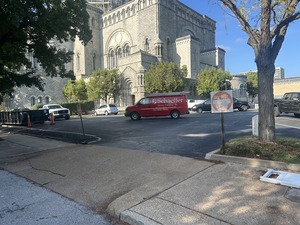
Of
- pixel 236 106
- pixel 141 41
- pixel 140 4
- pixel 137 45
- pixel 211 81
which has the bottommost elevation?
pixel 236 106

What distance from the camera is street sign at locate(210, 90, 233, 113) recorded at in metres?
6.90

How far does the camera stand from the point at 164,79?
137ft

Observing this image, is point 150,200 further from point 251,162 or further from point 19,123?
point 19,123

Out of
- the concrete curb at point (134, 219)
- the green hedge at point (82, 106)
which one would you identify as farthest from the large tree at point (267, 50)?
the green hedge at point (82, 106)

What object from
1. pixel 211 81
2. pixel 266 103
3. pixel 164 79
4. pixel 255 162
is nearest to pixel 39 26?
pixel 266 103

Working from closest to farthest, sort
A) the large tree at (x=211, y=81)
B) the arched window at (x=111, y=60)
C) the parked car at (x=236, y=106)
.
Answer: the parked car at (x=236, y=106) < the large tree at (x=211, y=81) < the arched window at (x=111, y=60)

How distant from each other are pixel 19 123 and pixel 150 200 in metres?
20.3

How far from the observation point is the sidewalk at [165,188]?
12.6ft

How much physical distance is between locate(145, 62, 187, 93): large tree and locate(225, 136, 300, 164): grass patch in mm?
34926

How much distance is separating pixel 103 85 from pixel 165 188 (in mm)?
A: 43267

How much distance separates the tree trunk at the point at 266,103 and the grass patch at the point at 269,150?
317mm

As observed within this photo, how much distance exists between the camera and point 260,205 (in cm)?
405

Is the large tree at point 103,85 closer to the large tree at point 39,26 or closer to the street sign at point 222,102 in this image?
the large tree at point 39,26

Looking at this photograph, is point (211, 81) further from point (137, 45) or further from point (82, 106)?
point (82, 106)
